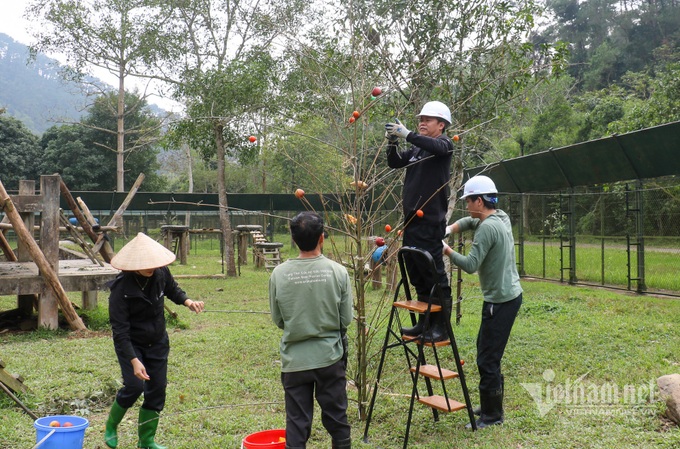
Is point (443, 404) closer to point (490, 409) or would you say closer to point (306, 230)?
point (490, 409)

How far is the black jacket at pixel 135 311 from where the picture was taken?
13.0 feet

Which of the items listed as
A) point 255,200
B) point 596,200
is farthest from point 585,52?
point 596,200

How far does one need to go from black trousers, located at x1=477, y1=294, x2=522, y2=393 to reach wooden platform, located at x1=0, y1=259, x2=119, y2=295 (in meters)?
5.66

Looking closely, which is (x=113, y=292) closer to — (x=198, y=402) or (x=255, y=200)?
(x=198, y=402)

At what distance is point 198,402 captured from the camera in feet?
17.5

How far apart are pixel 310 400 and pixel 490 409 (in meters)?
1.70

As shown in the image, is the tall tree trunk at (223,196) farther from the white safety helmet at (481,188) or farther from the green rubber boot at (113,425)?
the green rubber boot at (113,425)

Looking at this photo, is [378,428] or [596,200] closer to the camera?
[378,428]

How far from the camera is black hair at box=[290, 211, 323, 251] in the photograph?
350 centimetres

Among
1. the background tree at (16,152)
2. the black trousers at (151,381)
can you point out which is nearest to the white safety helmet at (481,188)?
the black trousers at (151,381)

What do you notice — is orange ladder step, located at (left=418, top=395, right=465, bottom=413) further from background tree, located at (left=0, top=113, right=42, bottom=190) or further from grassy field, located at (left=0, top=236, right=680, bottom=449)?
Answer: background tree, located at (left=0, top=113, right=42, bottom=190)

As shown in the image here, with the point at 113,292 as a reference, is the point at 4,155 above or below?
above

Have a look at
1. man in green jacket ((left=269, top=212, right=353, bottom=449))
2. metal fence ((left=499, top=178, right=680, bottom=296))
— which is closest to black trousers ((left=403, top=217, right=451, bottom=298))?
man in green jacket ((left=269, top=212, right=353, bottom=449))

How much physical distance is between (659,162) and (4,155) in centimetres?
3168
